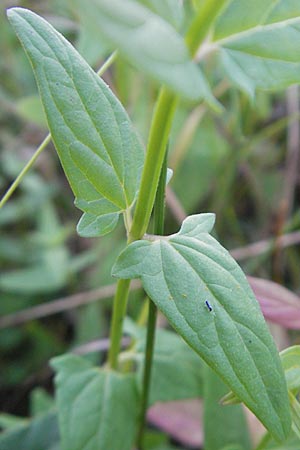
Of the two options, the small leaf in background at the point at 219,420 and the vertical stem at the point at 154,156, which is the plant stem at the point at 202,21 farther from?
the small leaf in background at the point at 219,420

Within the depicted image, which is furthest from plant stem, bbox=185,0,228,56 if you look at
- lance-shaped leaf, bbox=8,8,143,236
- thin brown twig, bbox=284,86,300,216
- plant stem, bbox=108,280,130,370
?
thin brown twig, bbox=284,86,300,216

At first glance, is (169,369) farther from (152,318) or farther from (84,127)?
(84,127)

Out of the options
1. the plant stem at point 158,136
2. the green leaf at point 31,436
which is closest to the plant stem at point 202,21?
the plant stem at point 158,136

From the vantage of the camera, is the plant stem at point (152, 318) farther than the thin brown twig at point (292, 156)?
No

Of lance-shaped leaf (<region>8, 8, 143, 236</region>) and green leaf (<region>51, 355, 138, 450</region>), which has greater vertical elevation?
lance-shaped leaf (<region>8, 8, 143, 236</region>)

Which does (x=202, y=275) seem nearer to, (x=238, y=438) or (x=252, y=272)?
(x=238, y=438)

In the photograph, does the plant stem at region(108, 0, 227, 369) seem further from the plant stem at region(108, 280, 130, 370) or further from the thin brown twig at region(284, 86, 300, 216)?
the thin brown twig at region(284, 86, 300, 216)

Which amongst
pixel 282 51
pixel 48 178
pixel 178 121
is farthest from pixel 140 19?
pixel 48 178
